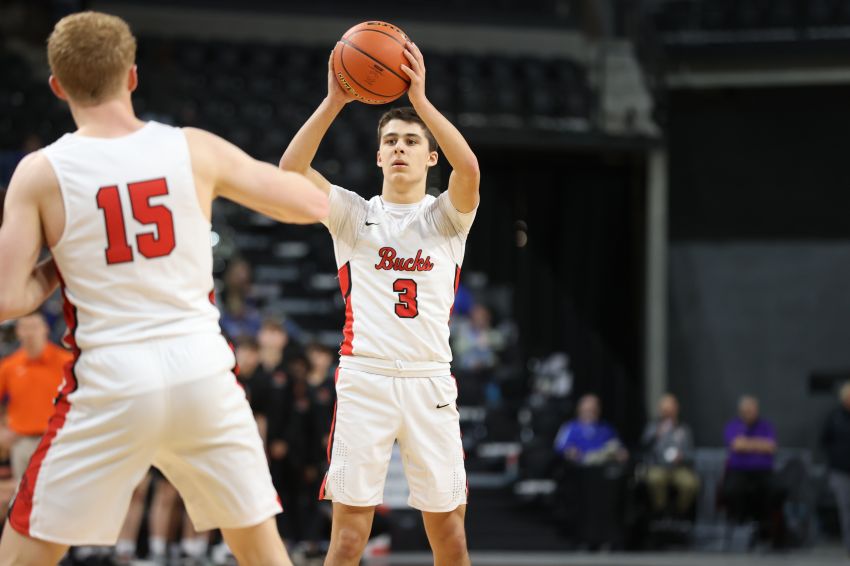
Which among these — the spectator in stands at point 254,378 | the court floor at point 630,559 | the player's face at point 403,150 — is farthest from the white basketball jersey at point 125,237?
the court floor at point 630,559

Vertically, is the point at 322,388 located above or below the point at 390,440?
below

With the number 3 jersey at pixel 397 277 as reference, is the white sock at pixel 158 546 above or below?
below

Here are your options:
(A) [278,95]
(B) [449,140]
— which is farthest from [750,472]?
(B) [449,140]

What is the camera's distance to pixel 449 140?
5.09m

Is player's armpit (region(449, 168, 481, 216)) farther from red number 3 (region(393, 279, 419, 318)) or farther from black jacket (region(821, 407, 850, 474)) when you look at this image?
black jacket (region(821, 407, 850, 474))

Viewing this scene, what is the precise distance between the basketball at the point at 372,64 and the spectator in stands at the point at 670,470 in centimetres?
945

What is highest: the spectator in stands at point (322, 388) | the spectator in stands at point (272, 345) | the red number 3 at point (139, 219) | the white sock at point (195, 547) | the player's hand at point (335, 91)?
the player's hand at point (335, 91)

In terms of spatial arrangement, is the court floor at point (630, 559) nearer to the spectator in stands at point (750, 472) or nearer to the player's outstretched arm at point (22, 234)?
the spectator in stands at point (750, 472)

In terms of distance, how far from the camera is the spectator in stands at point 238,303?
12648 millimetres

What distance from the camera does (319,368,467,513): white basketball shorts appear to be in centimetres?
515

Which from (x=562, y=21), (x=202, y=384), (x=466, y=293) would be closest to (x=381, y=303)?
(x=202, y=384)

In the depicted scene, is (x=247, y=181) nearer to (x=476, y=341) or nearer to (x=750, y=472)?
(x=476, y=341)

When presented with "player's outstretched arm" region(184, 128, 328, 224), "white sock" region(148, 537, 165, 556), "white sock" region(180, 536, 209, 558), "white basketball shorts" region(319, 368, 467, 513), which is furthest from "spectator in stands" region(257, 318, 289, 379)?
"player's outstretched arm" region(184, 128, 328, 224)

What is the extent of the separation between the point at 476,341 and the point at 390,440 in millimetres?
8785
